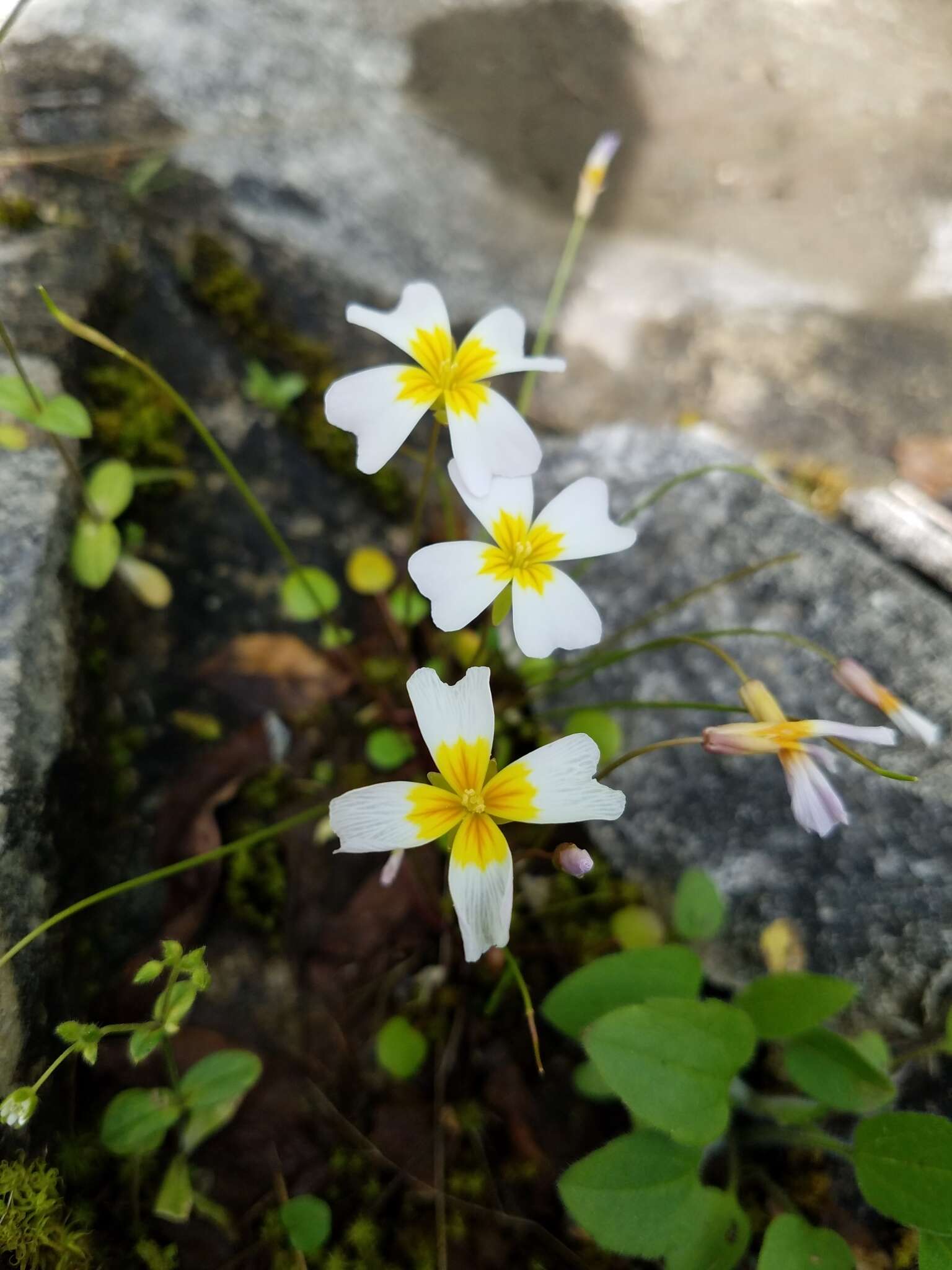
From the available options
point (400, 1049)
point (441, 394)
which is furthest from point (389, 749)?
point (441, 394)

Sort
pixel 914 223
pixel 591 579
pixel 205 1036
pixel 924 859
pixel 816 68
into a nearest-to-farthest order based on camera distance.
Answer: pixel 205 1036
pixel 924 859
pixel 591 579
pixel 914 223
pixel 816 68

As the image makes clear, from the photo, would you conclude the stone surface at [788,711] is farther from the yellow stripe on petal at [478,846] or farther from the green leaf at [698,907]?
the yellow stripe on petal at [478,846]

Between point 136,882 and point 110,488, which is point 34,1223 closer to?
point 136,882

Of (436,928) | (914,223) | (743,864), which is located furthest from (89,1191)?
(914,223)

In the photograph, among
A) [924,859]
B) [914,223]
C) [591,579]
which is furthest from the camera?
[914,223]

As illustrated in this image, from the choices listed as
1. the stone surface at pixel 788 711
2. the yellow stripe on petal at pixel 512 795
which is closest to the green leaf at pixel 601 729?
the stone surface at pixel 788 711

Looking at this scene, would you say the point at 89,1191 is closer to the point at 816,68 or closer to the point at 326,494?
the point at 326,494
